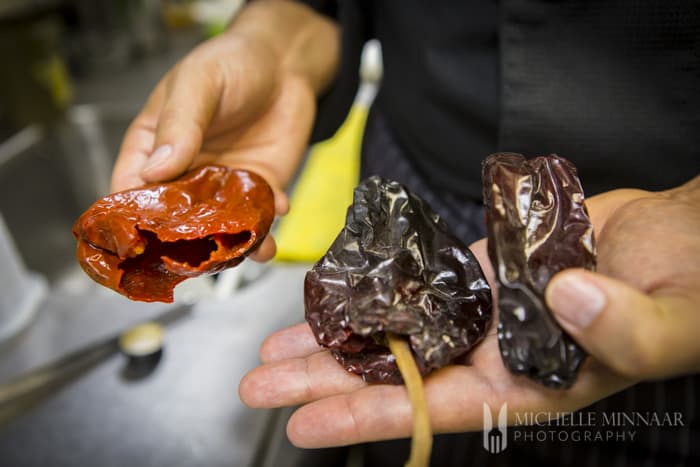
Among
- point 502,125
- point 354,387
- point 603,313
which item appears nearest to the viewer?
point 603,313

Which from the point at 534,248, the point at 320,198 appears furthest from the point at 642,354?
the point at 320,198

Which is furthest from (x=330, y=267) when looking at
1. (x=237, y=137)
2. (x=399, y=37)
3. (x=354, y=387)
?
(x=399, y=37)

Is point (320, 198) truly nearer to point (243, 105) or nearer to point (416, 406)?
point (243, 105)

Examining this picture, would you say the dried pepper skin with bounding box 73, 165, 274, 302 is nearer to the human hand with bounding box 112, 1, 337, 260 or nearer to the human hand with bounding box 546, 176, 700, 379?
the human hand with bounding box 112, 1, 337, 260

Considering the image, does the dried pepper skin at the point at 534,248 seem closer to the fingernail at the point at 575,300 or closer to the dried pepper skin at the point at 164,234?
the fingernail at the point at 575,300

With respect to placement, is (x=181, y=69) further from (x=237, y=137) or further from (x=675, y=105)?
(x=675, y=105)

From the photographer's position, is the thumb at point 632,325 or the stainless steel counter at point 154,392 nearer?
the thumb at point 632,325

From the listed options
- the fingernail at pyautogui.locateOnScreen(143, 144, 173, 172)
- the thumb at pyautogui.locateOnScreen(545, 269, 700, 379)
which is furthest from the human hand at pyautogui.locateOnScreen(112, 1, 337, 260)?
the thumb at pyautogui.locateOnScreen(545, 269, 700, 379)

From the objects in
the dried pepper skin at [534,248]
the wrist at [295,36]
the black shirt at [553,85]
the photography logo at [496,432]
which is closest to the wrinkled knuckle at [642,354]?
the dried pepper skin at [534,248]
